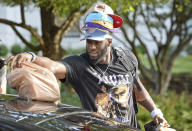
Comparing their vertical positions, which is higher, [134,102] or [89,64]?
[89,64]

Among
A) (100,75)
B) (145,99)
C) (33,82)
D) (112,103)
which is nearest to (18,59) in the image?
(33,82)

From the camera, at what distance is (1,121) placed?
6.81ft

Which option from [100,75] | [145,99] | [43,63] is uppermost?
[43,63]

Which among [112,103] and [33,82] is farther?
[112,103]

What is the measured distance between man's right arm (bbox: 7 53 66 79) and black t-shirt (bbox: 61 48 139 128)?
14cm

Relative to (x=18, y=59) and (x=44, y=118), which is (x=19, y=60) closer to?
(x=18, y=59)

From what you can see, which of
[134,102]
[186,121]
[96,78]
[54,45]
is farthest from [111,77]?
[186,121]

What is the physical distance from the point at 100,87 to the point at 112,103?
0.19 m

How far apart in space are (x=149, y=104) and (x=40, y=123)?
1685mm

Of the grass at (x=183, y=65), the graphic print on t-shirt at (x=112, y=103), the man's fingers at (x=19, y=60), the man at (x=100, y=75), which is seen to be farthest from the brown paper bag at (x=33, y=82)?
the grass at (x=183, y=65)

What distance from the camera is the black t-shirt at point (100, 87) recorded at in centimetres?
318

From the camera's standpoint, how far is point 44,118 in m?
2.24

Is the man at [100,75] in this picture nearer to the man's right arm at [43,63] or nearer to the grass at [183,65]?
the man's right arm at [43,63]

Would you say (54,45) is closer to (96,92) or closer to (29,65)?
(96,92)
